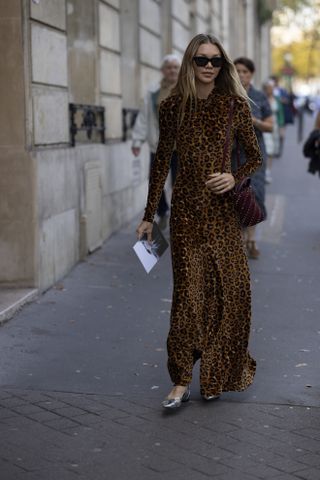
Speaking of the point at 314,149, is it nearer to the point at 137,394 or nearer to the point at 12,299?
the point at 12,299

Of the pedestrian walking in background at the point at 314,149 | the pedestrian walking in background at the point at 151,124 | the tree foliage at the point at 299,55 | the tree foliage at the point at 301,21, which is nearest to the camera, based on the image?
the pedestrian walking in background at the point at 151,124

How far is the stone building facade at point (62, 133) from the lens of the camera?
8.56 metres

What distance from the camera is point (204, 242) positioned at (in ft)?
18.8

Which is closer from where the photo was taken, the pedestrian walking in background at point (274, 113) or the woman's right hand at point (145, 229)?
the woman's right hand at point (145, 229)

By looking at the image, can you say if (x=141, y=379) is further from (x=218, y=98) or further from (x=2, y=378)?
(x=218, y=98)

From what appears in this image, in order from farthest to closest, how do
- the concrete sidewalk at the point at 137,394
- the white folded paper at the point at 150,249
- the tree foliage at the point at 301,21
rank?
the tree foliage at the point at 301,21
the white folded paper at the point at 150,249
the concrete sidewalk at the point at 137,394

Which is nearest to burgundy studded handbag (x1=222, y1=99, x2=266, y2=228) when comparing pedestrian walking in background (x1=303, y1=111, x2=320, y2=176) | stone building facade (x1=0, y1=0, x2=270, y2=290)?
stone building facade (x1=0, y1=0, x2=270, y2=290)

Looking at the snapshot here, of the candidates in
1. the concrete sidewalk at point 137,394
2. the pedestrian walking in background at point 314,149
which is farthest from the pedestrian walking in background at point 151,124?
the concrete sidewalk at point 137,394

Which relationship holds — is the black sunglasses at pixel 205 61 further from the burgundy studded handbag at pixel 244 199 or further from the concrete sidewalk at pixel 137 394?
the concrete sidewalk at pixel 137 394

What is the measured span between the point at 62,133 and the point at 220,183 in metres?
4.47

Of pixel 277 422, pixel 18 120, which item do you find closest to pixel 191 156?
pixel 277 422

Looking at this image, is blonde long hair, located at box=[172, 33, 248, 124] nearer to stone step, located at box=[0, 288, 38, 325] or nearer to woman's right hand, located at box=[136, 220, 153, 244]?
woman's right hand, located at box=[136, 220, 153, 244]

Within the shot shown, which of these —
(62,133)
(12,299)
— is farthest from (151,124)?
(12,299)

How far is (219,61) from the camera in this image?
5.68 meters
